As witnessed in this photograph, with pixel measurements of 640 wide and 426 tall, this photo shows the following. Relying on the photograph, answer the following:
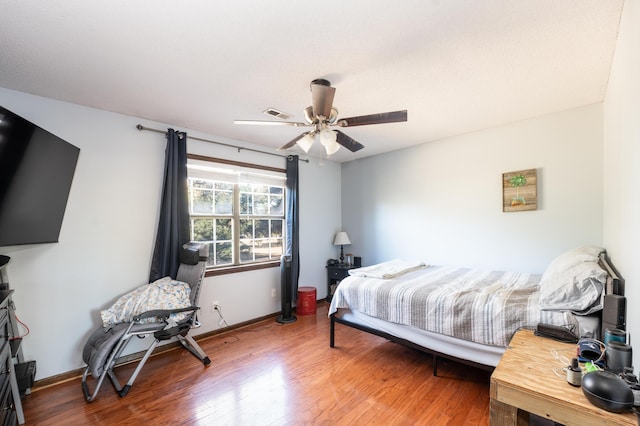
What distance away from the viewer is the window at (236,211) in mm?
3451

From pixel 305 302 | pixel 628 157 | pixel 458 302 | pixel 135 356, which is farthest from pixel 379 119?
pixel 135 356

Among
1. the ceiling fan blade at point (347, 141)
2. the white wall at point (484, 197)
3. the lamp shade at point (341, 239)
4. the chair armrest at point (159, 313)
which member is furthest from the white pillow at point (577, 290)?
the lamp shade at point (341, 239)

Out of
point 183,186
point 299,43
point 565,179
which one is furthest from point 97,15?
point 565,179

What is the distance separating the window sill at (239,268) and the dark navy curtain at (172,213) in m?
0.46

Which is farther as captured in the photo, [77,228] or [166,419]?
[77,228]

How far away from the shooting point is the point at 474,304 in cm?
212

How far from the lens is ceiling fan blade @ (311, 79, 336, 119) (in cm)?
190

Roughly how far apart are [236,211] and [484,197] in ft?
10.4

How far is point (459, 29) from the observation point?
1623 millimetres

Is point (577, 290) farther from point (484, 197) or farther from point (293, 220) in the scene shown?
point (293, 220)

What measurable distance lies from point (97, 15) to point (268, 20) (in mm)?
890

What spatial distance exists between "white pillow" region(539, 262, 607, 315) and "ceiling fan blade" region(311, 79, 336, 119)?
1984mm

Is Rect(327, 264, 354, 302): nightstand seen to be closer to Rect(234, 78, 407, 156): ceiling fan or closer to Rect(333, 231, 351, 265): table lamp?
Rect(333, 231, 351, 265): table lamp

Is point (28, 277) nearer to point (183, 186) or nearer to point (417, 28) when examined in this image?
point (183, 186)
